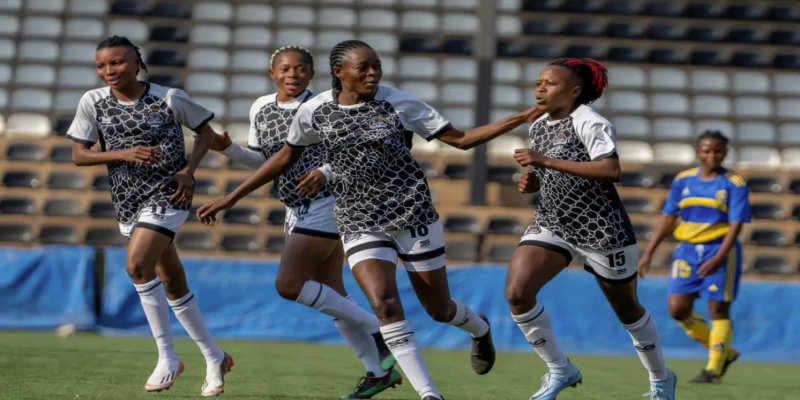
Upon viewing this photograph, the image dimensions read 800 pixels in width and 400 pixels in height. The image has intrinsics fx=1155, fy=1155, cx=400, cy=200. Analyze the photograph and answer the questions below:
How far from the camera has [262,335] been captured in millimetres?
12547

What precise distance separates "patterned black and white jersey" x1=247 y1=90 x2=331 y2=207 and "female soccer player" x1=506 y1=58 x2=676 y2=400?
148cm

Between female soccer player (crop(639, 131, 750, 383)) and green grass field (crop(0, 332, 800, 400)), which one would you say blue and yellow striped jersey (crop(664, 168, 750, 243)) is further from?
green grass field (crop(0, 332, 800, 400))

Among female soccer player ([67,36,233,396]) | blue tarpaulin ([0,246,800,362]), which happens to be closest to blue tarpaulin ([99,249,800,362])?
blue tarpaulin ([0,246,800,362])

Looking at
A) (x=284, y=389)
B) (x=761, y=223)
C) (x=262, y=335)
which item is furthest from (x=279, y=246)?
(x=284, y=389)

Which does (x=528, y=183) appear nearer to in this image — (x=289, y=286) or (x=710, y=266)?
(x=289, y=286)

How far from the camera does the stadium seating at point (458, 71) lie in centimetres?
1587

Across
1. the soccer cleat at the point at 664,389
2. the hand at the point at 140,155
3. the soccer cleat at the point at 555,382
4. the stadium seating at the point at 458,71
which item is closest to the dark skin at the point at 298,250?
the hand at the point at 140,155

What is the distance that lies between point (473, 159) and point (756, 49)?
6.05 metres

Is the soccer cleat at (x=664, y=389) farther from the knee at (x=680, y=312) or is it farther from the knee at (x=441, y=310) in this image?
the knee at (x=680, y=312)

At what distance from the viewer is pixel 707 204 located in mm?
9094

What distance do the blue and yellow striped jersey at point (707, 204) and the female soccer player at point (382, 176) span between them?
12.0 feet

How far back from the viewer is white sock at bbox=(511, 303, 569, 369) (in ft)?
19.9

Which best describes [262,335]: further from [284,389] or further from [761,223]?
[761,223]

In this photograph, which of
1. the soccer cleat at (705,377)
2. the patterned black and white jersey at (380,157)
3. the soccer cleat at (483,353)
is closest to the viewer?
the patterned black and white jersey at (380,157)
